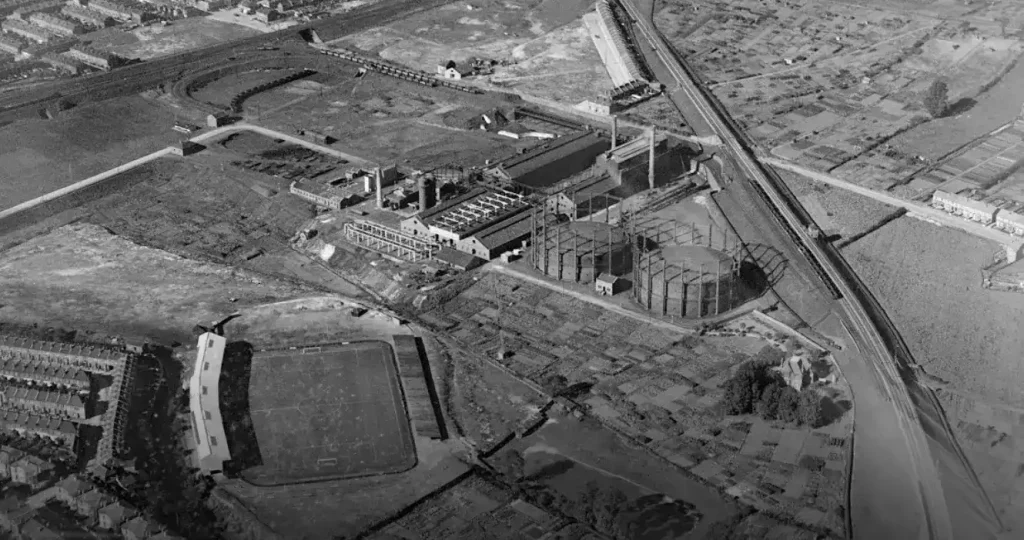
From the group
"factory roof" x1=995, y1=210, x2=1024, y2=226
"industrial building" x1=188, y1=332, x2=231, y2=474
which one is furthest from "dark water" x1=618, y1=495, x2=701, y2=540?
"factory roof" x1=995, y1=210, x2=1024, y2=226

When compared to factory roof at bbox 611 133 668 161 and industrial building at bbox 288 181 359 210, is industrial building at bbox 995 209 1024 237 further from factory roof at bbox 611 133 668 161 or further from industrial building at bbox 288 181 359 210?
industrial building at bbox 288 181 359 210

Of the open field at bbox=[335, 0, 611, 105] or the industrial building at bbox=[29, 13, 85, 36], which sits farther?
the industrial building at bbox=[29, 13, 85, 36]

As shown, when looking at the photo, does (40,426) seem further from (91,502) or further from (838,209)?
(838,209)

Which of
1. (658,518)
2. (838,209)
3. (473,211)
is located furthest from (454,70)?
(658,518)

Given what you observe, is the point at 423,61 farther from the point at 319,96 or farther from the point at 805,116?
the point at 805,116

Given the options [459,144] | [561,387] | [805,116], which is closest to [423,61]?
[459,144]

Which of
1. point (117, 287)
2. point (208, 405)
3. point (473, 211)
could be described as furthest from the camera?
point (473, 211)

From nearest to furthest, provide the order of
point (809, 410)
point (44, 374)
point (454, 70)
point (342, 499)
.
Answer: point (342, 499), point (809, 410), point (44, 374), point (454, 70)
